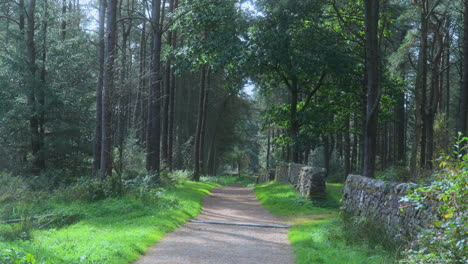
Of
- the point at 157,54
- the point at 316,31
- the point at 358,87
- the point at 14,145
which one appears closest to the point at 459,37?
the point at 358,87

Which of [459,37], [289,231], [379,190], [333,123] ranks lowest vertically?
A: [289,231]

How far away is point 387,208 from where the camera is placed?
8.88 metres

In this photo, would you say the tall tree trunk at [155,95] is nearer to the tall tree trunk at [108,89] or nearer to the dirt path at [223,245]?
the tall tree trunk at [108,89]

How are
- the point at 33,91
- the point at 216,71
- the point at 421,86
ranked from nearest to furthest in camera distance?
the point at 421,86, the point at 216,71, the point at 33,91

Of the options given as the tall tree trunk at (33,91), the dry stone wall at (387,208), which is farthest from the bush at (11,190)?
the dry stone wall at (387,208)

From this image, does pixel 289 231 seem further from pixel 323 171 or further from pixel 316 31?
pixel 316 31

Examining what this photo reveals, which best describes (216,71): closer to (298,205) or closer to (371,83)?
(298,205)

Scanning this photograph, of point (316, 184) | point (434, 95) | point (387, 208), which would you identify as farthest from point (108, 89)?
point (434, 95)

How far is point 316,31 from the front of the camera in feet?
70.7

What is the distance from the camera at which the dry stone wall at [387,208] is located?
288 inches

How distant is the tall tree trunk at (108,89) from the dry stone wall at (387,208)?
7.88 metres

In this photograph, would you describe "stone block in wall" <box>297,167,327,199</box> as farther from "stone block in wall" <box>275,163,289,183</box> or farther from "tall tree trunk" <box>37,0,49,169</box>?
A: "tall tree trunk" <box>37,0,49,169</box>

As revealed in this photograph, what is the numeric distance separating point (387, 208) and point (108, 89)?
31.3 feet

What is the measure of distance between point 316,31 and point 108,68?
1126 centimetres
